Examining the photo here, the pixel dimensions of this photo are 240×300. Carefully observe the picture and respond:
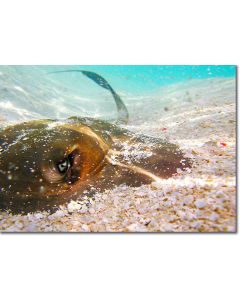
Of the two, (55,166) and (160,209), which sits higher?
(55,166)

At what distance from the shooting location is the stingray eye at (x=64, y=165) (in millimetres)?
2453

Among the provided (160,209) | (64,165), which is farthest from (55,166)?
(160,209)

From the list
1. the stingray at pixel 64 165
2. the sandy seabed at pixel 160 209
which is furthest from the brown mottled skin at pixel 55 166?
the sandy seabed at pixel 160 209

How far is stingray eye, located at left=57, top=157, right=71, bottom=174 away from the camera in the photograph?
2453mm

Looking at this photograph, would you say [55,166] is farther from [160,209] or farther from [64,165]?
[160,209]

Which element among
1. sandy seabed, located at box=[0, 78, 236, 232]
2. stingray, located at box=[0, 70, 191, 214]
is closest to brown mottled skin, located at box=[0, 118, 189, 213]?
stingray, located at box=[0, 70, 191, 214]

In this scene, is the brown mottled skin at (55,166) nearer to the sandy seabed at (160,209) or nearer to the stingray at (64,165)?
the stingray at (64,165)

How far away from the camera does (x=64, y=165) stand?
246 centimetres

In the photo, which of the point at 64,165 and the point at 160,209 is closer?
the point at 160,209

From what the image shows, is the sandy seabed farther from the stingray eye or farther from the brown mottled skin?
the stingray eye
